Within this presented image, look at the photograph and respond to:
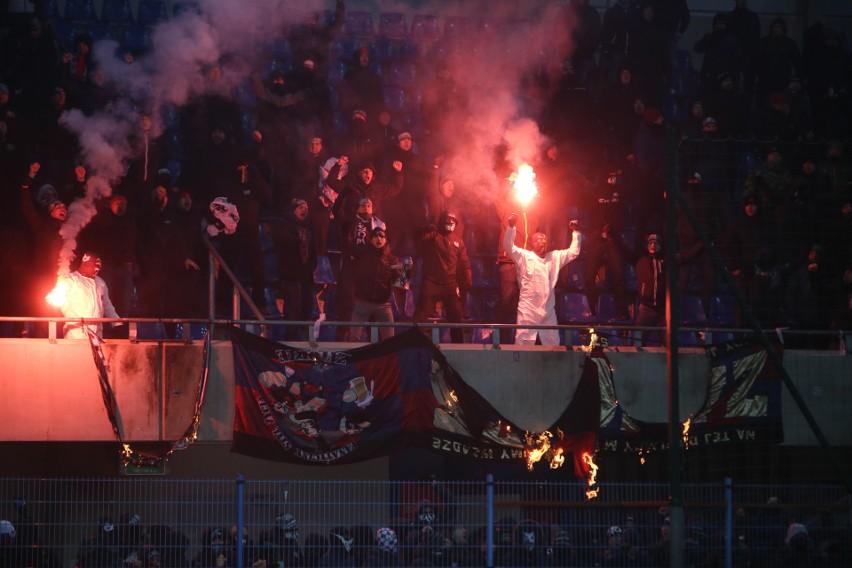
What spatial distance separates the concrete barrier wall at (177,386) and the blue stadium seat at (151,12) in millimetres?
7282

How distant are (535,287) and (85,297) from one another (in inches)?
214

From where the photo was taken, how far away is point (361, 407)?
45.6 ft

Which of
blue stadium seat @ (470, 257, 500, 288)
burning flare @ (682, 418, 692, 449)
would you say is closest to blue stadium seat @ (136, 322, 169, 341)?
blue stadium seat @ (470, 257, 500, 288)

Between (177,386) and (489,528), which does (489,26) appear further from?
(489,528)

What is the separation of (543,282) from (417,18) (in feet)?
22.6

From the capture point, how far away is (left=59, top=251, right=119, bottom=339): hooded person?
1431 centimetres

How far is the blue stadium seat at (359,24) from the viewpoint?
20578 millimetres

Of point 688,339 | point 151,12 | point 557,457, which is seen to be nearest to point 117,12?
point 151,12

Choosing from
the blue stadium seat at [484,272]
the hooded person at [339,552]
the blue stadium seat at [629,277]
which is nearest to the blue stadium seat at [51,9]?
the blue stadium seat at [484,272]

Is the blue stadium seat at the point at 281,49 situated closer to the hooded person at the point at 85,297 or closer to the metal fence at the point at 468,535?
the hooded person at the point at 85,297

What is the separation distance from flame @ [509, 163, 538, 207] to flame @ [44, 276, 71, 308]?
5936mm

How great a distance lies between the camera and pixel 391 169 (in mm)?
16844

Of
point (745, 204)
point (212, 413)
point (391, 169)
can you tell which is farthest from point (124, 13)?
point (745, 204)

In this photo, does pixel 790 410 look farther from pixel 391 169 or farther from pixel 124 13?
pixel 124 13
